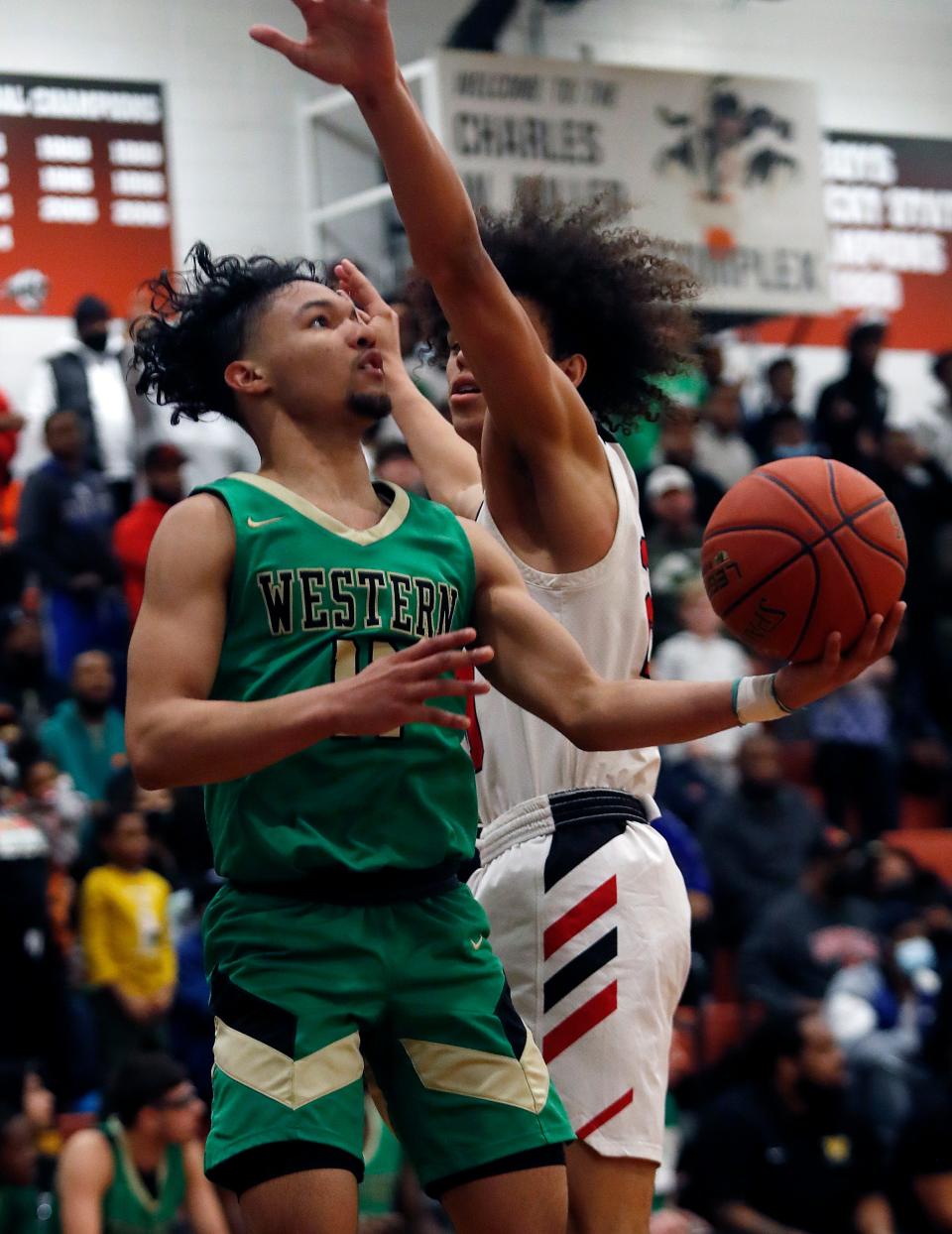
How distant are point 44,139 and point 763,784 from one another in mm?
7618

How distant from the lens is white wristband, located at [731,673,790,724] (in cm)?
327

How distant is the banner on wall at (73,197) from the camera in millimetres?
14062

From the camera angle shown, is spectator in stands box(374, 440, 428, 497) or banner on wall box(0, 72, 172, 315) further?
banner on wall box(0, 72, 172, 315)

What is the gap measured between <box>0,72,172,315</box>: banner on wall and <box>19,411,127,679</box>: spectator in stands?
413cm

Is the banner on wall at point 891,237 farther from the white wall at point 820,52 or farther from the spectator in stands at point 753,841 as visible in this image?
the spectator in stands at point 753,841

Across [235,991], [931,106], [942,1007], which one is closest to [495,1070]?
[235,991]

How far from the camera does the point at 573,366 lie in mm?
4297

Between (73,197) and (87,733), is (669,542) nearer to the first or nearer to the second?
(87,733)

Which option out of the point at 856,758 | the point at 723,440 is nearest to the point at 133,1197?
the point at 856,758

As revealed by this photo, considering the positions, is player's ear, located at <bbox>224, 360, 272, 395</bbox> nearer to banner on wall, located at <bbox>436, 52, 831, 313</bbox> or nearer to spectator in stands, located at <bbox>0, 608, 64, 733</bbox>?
spectator in stands, located at <bbox>0, 608, 64, 733</bbox>

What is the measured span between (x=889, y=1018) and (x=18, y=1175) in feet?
13.6

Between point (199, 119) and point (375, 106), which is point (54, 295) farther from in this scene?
point (375, 106)

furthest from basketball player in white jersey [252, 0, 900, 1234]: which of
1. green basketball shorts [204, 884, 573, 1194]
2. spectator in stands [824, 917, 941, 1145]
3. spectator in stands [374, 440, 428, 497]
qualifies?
spectator in stands [374, 440, 428, 497]

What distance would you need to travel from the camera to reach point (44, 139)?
14.3 m
